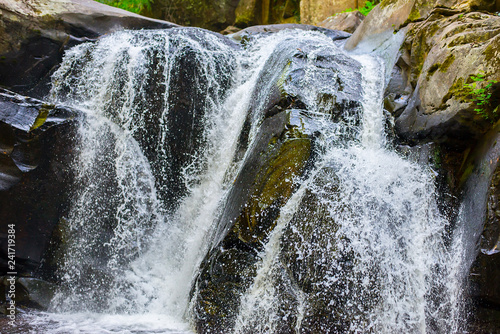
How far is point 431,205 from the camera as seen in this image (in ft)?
11.4

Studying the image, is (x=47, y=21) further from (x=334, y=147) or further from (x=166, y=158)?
(x=334, y=147)

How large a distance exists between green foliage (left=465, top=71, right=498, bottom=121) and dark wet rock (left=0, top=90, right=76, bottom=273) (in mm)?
5040

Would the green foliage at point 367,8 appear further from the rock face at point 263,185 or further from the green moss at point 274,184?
the green moss at point 274,184

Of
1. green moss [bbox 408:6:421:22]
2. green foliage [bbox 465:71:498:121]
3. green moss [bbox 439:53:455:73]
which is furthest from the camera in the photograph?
green moss [bbox 408:6:421:22]

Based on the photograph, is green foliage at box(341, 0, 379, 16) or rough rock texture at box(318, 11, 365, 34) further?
green foliage at box(341, 0, 379, 16)

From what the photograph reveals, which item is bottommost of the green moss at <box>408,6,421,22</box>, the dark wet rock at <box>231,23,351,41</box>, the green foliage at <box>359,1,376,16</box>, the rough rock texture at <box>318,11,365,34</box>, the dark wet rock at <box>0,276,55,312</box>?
the dark wet rock at <box>0,276,55,312</box>

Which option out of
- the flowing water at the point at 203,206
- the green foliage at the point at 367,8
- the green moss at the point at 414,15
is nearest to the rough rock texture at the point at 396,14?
the green moss at the point at 414,15

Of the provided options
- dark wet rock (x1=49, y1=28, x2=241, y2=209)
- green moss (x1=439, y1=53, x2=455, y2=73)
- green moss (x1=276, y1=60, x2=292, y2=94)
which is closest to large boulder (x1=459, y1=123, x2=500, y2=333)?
green moss (x1=439, y1=53, x2=455, y2=73)

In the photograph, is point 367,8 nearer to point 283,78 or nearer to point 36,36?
point 283,78

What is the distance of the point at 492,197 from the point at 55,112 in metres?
5.35

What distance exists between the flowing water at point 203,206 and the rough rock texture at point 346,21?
181 centimetres

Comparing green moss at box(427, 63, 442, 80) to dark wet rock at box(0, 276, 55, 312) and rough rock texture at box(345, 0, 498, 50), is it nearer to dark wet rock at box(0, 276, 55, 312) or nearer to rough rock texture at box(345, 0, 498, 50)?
rough rock texture at box(345, 0, 498, 50)

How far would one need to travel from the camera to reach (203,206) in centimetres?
499

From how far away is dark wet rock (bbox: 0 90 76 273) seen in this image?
4414 millimetres
